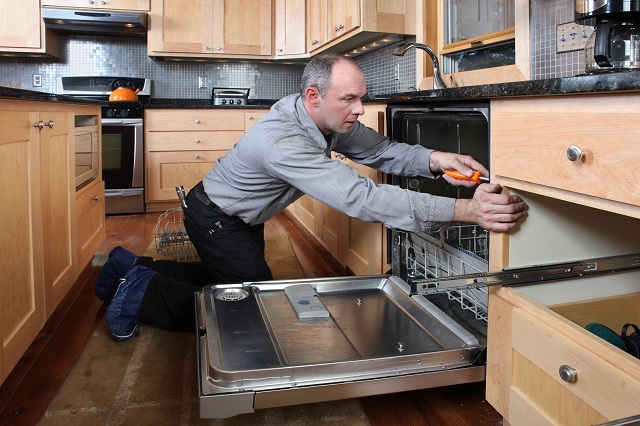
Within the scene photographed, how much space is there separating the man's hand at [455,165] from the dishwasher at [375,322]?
12 cm

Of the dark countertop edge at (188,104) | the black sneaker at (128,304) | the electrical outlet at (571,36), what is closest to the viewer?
the electrical outlet at (571,36)

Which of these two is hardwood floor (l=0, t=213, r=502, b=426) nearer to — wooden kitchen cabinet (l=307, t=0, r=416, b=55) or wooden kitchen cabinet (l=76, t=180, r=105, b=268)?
wooden kitchen cabinet (l=76, t=180, r=105, b=268)

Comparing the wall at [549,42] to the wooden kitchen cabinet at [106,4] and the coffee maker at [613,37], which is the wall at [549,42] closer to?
the coffee maker at [613,37]

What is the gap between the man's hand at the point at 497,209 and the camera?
1.23 metres

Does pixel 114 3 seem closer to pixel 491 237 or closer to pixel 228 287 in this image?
pixel 228 287

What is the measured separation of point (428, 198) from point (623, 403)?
0.65 m

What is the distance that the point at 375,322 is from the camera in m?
1.58

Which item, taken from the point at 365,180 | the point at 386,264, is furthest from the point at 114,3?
the point at 365,180

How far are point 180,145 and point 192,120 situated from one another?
0.69 feet

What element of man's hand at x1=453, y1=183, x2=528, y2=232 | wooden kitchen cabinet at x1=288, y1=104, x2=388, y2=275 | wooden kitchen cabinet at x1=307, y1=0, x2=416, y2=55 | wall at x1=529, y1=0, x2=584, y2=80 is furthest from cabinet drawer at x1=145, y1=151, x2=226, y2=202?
man's hand at x1=453, y1=183, x2=528, y2=232

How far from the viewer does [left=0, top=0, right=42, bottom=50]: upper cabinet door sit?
171 inches

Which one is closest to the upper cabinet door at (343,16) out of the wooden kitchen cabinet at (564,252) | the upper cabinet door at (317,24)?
the upper cabinet door at (317,24)

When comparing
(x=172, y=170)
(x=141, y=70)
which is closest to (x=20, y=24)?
(x=141, y=70)

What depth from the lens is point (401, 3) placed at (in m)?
3.12
